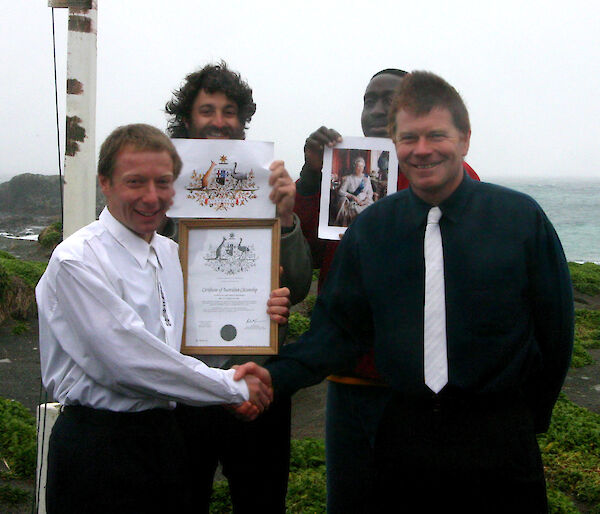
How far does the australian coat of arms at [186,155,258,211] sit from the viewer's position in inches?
116

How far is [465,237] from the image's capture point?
2.62 meters

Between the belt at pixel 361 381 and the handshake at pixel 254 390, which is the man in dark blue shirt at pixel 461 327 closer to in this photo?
the belt at pixel 361 381

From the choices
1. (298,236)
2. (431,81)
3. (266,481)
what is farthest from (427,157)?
(266,481)

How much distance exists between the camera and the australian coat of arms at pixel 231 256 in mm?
2920

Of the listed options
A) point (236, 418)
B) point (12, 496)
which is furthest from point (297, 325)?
point (236, 418)

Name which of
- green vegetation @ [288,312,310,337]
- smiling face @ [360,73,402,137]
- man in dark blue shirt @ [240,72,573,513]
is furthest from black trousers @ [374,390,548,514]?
green vegetation @ [288,312,310,337]

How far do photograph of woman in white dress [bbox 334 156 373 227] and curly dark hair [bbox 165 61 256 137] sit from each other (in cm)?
51

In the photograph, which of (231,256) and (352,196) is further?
(352,196)

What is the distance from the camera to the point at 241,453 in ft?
9.95

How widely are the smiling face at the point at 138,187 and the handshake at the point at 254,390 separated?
2.12ft

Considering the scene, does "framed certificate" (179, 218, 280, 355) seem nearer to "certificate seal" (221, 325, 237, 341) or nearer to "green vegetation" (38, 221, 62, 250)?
"certificate seal" (221, 325, 237, 341)

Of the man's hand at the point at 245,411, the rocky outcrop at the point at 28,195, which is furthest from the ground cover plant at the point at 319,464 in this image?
the rocky outcrop at the point at 28,195

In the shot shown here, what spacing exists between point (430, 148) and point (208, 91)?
1013 mm

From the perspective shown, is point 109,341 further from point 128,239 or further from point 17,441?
point 17,441
